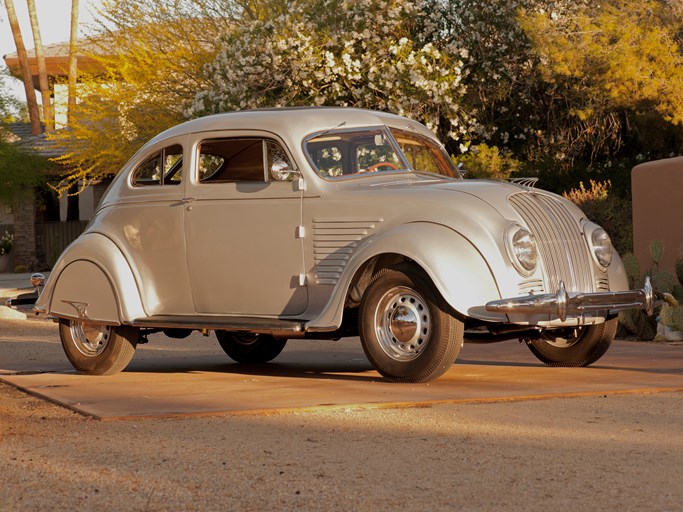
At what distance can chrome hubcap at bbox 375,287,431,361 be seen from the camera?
8.32m

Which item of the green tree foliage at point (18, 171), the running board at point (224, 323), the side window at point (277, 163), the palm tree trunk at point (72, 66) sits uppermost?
the palm tree trunk at point (72, 66)

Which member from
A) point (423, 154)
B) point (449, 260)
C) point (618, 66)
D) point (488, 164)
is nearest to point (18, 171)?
point (488, 164)

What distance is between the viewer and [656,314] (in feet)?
43.8

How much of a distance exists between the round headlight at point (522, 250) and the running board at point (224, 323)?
1615 mm

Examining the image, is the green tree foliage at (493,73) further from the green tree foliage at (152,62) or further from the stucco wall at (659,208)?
the stucco wall at (659,208)

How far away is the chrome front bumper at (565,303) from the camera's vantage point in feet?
25.8

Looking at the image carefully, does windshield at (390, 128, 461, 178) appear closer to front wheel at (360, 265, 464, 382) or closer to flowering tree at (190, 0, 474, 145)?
front wheel at (360, 265, 464, 382)

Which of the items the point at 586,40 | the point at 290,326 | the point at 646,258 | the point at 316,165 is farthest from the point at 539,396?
the point at 586,40

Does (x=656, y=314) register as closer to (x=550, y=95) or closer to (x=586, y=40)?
(x=586, y=40)

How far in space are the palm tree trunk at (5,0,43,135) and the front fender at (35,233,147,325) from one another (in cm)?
3135

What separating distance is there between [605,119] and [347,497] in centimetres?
1822

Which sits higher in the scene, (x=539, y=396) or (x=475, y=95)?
(x=475, y=95)

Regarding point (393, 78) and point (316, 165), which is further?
→ point (393, 78)

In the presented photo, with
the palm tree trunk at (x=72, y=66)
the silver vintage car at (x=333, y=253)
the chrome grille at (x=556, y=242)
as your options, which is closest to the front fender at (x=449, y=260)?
the silver vintage car at (x=333, y=253)
